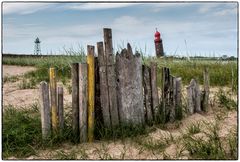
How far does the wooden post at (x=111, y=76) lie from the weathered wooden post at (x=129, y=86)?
76mm

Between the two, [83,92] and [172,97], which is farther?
[172,97]

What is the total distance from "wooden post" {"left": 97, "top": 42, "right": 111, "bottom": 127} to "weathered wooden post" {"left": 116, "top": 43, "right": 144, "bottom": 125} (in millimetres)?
150

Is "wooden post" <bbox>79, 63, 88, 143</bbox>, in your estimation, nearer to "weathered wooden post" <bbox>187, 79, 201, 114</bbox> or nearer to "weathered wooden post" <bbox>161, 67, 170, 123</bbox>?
"weathered wooden post" <bbox>161, 67, 170, 123</bbox>

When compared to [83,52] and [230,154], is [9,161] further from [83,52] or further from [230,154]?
[83,52]

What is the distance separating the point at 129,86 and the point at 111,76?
24cm

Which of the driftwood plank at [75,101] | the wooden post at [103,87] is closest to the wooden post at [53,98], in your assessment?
the driftwood plank at [75,101]

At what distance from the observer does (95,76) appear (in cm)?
430

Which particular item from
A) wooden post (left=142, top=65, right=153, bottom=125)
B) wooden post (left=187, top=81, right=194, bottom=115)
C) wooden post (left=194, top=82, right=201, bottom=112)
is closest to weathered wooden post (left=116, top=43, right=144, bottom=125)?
wooden post (left=142, top=65, right=153, bottom=125)

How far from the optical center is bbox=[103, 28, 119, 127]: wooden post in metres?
4.23

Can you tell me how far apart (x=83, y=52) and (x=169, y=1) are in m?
5.58

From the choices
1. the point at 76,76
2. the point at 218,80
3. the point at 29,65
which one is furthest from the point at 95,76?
the point at 29,65

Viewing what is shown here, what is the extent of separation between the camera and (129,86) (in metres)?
4.38

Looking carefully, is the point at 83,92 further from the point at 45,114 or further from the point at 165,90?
the point at 165,90

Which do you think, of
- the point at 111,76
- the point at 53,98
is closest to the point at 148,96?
the point at 111,76
